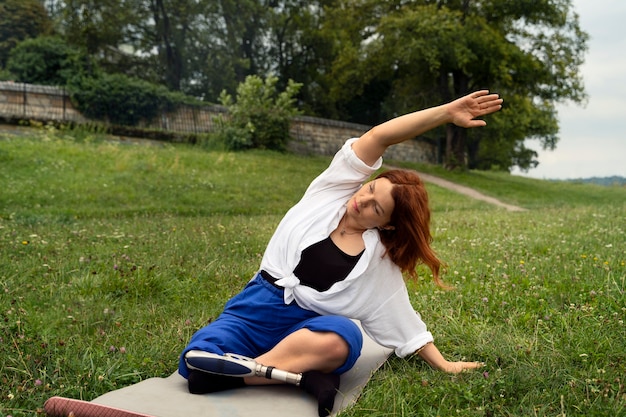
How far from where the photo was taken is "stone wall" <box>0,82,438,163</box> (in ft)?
70.7

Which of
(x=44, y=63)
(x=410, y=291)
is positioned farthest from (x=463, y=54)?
(x=410, y=291)

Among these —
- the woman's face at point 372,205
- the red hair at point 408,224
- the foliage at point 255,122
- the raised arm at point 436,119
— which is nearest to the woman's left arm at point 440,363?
the red hair at point 408,224

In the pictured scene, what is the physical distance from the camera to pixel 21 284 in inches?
210

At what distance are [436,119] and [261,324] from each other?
4.89ft

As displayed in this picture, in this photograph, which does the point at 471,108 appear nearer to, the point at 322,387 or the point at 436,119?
the point at 436,119

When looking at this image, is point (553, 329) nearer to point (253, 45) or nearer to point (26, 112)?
point (26, 112)

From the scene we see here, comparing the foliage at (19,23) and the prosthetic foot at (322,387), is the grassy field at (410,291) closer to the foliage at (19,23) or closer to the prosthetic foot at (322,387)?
the prosthetic foot at (322,387)

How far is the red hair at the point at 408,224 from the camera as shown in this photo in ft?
11.1

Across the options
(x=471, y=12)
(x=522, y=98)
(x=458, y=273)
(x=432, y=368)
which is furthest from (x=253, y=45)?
(x=432, y=368)

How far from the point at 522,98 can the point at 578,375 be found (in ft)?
86.9

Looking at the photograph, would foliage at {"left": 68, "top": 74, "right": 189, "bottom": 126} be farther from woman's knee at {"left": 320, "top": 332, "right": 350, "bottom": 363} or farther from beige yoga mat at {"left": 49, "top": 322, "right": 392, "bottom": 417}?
woman's knee at {"left": 320, "top": 332, "right": 350, "bottom": 363}

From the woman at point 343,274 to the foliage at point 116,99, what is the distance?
21.4 metres

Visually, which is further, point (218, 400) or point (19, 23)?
point (19, 23)

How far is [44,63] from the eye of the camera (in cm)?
2442
